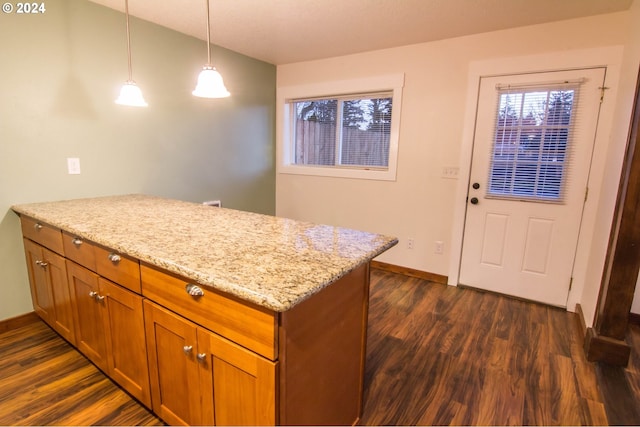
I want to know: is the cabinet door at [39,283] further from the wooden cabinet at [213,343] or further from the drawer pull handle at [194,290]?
the drawer pull handle at [194,290]

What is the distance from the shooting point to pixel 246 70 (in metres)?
3.60

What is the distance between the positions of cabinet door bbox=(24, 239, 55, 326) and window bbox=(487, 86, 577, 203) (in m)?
3.44

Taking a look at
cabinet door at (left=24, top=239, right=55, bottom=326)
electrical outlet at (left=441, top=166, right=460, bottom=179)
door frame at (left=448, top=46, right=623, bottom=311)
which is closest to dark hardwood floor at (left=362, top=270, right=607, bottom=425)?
door frame at (left=448, top=46, right=623, bottom=311)

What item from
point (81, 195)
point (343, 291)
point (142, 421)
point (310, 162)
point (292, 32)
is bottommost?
point (142, 421)

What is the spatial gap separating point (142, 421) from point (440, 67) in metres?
3.37

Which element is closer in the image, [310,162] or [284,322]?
[284,322]

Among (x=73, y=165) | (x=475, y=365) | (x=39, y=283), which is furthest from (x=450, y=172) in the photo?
(x=39, y=283)

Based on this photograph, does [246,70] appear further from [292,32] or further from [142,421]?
[142,421]

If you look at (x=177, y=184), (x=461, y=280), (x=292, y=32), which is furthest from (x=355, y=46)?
(x=461, y=280)

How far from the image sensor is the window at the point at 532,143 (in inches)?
102

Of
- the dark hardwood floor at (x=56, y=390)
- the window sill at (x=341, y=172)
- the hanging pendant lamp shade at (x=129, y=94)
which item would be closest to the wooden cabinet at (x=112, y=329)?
the dark hardwood floor at (x=56, y=390)

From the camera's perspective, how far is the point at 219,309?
108 centimetres

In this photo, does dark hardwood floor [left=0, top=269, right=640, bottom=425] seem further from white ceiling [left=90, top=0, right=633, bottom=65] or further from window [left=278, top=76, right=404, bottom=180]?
white ceiling [left=90, top=0, right=633, bottom=65]

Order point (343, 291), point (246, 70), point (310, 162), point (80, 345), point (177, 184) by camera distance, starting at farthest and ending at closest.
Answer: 1. point (310, 162)
2. point (246, 70)
3. point (177, 184)
4. point (80, 345)
5. point (343, 291)
